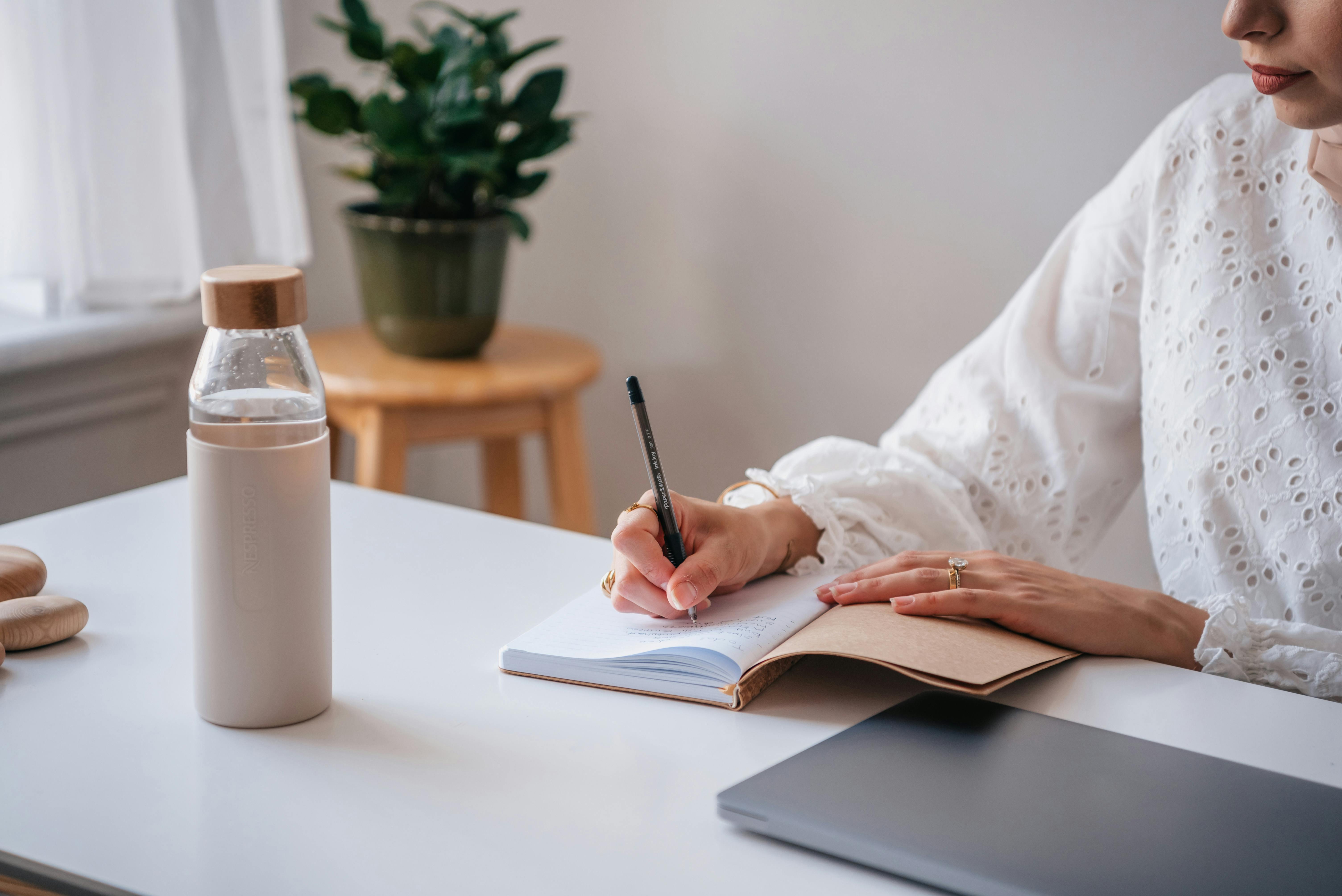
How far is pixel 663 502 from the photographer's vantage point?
80 cm

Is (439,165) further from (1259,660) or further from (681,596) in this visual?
(1259,660)

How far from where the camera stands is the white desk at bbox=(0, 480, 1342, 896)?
520 millimetres

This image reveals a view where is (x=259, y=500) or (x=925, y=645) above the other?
(x=259, y=500)

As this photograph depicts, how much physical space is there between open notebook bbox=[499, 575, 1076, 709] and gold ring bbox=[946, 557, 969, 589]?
3 cm

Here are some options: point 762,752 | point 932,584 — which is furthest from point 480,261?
point 762,752

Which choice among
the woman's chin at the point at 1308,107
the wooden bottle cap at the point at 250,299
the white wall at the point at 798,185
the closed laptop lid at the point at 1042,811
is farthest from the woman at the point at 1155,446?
the white wall at the point at 798,185

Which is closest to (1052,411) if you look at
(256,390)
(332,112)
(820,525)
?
(820,525)

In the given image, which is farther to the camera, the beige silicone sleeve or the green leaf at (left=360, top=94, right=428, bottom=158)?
the green leaf at (left=360, top=94, right=428, bottom=158)

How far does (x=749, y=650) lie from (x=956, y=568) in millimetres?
184

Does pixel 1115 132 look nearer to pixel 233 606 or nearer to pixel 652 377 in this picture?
pixel 652 377

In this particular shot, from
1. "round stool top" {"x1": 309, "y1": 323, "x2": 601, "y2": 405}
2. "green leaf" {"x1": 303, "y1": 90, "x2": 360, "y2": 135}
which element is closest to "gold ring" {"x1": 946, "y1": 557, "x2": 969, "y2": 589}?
"round stool top" {"x1": 309, "y1": 323, "x2": 601, "y2": 405}

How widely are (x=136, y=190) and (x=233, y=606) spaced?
1.33 m

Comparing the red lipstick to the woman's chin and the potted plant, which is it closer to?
the woman's chin

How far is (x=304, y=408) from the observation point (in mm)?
622
